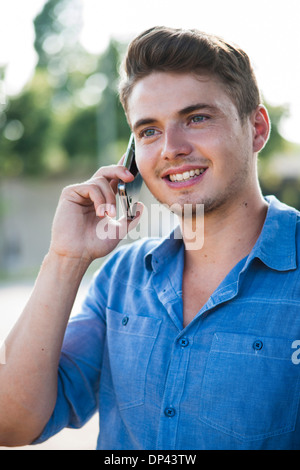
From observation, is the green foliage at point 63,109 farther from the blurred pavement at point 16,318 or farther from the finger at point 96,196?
the finger at point 96,196

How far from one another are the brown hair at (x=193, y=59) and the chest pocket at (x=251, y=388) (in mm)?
1025

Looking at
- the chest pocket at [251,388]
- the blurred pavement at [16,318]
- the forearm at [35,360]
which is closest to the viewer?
the chest pocket at [251,388]

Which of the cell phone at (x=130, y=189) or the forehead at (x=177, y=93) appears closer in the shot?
the forehead at (x=177, y=93)

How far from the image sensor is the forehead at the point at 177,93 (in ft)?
7.10

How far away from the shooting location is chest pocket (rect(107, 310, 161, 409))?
→ 206 centimetres

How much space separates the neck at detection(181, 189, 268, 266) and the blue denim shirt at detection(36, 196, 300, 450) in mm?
99

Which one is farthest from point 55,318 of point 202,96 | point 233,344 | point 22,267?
point 22,267

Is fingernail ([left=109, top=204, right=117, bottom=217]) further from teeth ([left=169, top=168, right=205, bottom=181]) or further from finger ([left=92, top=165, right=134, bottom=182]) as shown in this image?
teeth ([left=169, top=168, right=205, bottom=181])

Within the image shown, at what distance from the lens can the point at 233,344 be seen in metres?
1.87

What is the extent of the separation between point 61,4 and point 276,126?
47.6 ft

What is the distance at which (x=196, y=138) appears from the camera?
2182mm

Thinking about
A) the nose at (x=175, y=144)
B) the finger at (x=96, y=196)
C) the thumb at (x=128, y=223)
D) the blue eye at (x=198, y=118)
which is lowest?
the thumb at (x=128, y=223)

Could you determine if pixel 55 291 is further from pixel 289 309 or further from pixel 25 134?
pixel 25 134

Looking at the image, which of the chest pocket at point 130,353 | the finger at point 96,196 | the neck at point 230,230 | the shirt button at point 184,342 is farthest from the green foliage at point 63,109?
the shirt button at point 184,342
